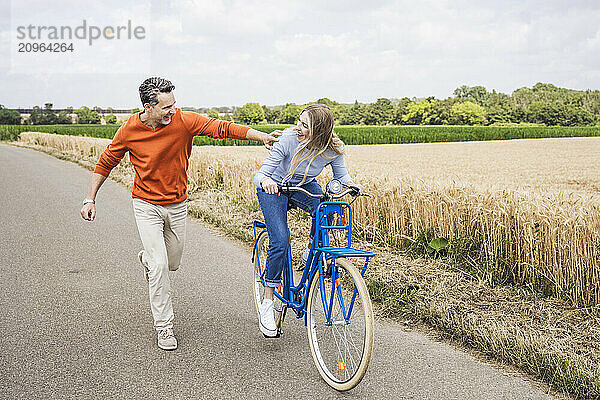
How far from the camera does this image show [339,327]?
163 inches

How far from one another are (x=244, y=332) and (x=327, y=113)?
2.09 meters

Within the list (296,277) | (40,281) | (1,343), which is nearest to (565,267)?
(296,277)

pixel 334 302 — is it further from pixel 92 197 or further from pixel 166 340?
pixel 92 197

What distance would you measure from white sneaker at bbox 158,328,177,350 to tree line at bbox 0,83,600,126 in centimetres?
7775

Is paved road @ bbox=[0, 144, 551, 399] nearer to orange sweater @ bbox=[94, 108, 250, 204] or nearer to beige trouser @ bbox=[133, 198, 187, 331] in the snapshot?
beige trouser @ bbox=[133, 198, 187, 331]

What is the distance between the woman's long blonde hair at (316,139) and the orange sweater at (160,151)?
0.73 m

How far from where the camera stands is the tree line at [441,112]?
291ft

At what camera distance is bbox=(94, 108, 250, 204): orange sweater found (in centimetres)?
466

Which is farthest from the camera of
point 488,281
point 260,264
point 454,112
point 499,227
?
point 454,112

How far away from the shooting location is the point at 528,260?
5.98m

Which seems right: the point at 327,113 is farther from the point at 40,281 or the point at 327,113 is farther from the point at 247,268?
the point at 40,281

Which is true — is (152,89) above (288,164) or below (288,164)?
above

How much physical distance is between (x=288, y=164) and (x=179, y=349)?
172 cm

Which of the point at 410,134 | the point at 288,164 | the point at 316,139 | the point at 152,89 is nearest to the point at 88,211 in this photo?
the point at 152,89
